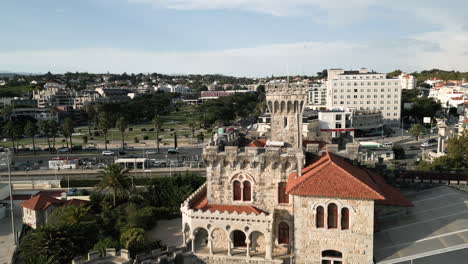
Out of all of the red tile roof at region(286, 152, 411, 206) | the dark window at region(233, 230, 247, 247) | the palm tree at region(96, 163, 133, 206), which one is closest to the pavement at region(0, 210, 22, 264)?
the palm tree at region(96, 163, 133, 206)

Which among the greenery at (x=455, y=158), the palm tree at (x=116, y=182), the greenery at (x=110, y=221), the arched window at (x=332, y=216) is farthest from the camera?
the greenery at (x=455, y=158)

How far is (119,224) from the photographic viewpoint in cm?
4147

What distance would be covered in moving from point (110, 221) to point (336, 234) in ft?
89.3

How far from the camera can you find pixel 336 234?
27297mm

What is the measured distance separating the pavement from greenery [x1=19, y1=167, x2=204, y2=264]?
1.57 meters

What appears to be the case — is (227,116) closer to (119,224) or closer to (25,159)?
(25,159)

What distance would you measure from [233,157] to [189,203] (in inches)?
245

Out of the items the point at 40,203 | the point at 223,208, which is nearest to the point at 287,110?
the point at 223,208

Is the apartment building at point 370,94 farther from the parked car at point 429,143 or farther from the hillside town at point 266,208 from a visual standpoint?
the hillside town at point 266,208

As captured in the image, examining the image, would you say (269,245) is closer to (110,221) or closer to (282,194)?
(282,194)

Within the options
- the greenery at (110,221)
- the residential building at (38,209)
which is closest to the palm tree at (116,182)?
the greenery at (110,221)

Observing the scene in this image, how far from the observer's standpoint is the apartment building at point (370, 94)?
13425 centimetres

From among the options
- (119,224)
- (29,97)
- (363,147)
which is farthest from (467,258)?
(29,97)

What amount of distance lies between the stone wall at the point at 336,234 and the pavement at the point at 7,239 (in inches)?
1162
